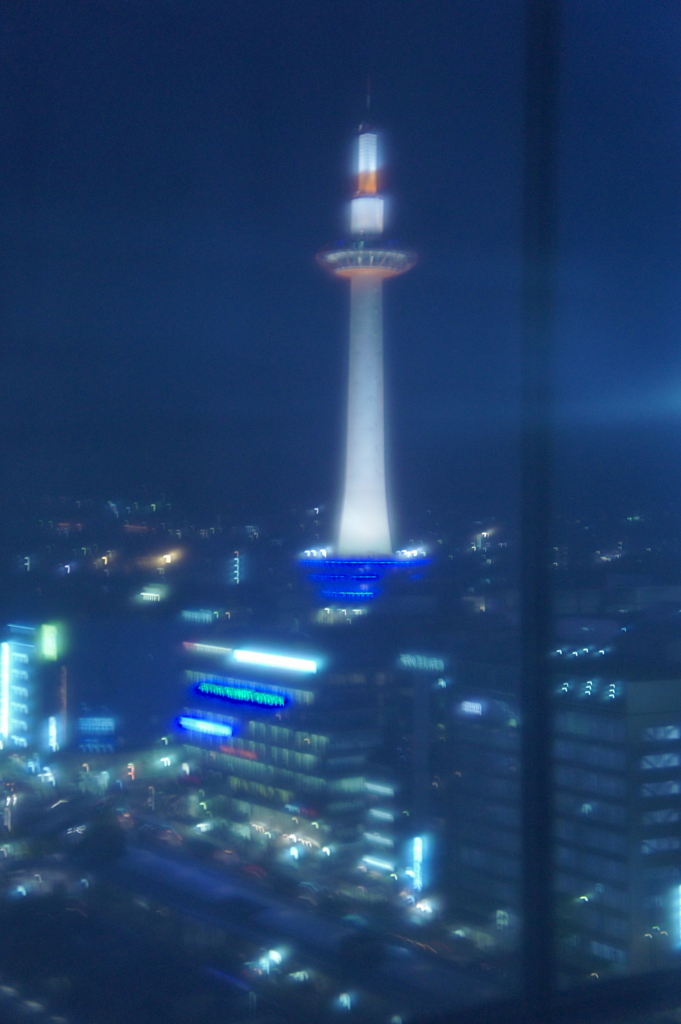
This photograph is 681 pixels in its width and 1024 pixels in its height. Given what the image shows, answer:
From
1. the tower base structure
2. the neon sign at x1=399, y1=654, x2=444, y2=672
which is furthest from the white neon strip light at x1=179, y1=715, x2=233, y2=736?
the tower base structure

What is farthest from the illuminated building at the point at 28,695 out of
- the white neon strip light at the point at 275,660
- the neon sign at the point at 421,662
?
the neon sign at the point at 421,662

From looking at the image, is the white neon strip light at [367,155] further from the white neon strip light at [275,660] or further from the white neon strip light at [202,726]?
the white neon strip light at [202,726]

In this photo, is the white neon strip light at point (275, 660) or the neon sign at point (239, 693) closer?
the neon sign at point (239, 693)

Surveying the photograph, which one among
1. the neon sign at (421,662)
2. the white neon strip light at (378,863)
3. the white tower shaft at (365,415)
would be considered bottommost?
the white neon strip light at (378,863)

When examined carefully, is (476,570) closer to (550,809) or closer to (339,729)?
(339,729)

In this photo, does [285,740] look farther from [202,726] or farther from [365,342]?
[365,342]

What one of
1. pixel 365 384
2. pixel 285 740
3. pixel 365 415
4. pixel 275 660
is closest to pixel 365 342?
pixel 365 384
